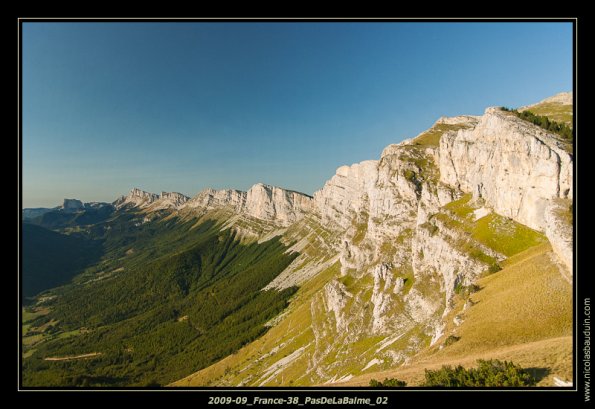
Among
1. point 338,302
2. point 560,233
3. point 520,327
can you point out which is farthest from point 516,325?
point 338,302

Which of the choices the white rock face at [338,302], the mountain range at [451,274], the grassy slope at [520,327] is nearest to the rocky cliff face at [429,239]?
the mountain range at [451,274]

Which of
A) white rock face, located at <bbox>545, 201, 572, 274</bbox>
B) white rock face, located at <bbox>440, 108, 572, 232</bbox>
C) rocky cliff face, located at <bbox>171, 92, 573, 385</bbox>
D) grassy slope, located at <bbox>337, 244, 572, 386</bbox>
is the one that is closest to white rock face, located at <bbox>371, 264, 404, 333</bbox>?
rocky cliff face, located at <bbox>171, 92, 573, 385</bbox>

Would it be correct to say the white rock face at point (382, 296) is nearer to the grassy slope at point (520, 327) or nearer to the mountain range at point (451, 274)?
the mountain range at point (451, 274)

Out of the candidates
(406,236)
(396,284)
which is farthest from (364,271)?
(396,284)
